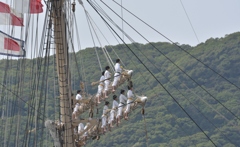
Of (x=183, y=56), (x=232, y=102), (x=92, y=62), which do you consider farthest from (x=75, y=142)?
(x=183, y=56)

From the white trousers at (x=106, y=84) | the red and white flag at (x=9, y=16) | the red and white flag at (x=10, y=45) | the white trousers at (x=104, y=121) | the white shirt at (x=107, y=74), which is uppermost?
the red and white flag at (x=9, y=16)

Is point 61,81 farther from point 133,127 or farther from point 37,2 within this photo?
point 133,127

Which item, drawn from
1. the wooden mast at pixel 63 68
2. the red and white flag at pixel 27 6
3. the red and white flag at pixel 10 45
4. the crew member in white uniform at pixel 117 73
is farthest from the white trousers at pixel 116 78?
the red and white flag at pixel 10 45

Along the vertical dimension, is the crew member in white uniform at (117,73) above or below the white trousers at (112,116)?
above

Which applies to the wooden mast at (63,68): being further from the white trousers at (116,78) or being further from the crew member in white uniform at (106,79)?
the crew member in white uniform at (106,79)

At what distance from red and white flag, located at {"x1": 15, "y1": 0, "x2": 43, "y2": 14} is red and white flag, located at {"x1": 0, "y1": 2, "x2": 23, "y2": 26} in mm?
264

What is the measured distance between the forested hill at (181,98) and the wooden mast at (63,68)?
2638 cm

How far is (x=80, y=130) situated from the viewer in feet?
125

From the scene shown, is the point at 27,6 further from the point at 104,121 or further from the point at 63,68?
the point at 63,68

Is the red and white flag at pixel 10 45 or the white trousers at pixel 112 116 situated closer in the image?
the white trousers at pixel 112 116

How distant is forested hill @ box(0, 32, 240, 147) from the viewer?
80.8 metres

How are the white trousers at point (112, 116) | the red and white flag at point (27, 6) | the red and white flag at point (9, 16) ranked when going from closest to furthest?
the white trousers at point (112, 116) < the red and white flag at point (27, 6) < the red and white flag at point (9, 16)

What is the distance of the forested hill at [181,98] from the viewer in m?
80.8

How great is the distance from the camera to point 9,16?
143 ft
